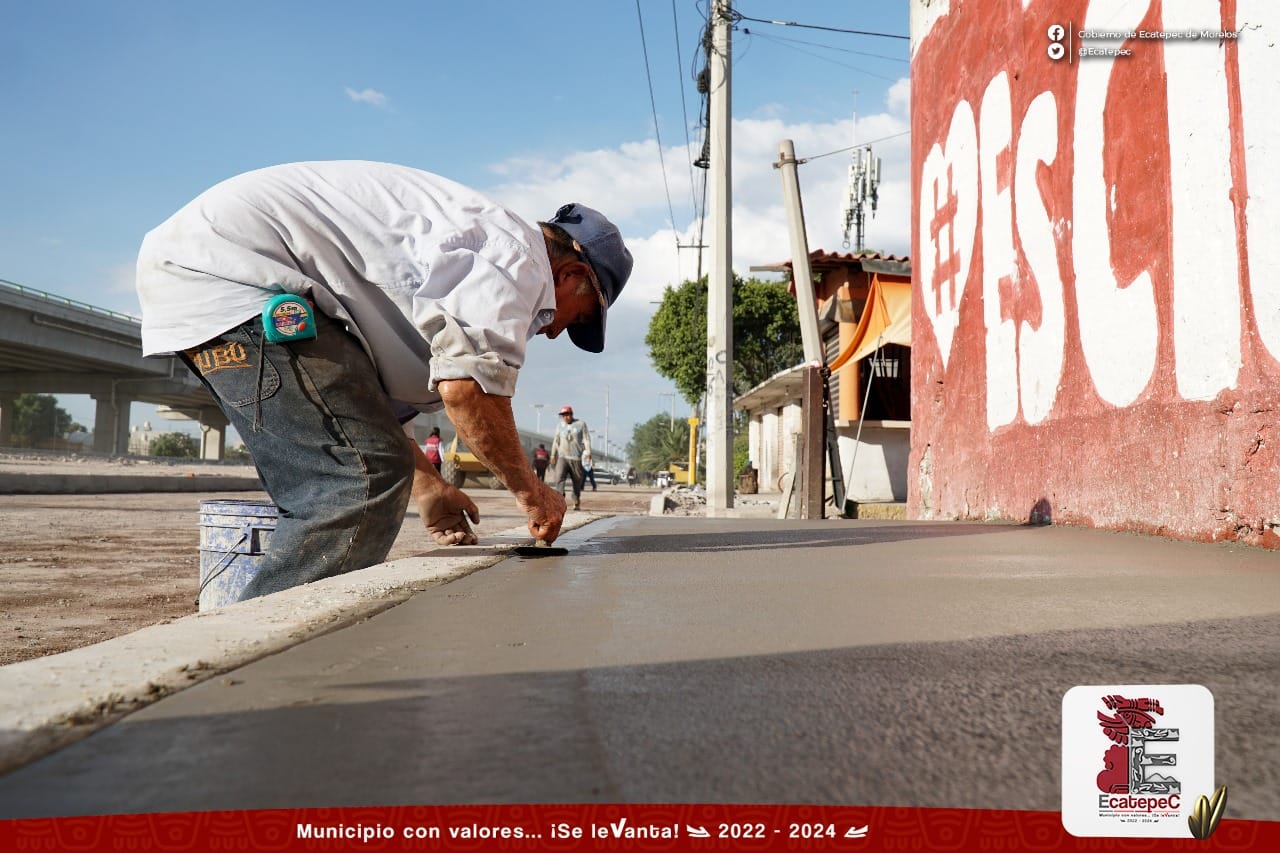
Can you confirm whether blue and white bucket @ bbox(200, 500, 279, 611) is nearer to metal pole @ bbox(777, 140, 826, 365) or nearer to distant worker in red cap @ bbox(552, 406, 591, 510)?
metal pole @ bbox(777, 140, 826, 365)

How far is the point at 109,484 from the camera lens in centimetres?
1398

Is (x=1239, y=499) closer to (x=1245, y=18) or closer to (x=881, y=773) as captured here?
(x=1245, y=18)

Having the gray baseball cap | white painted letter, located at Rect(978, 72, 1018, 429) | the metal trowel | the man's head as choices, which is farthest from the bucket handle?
white painted letter, located at Rect(978, 72, 1018, 429)

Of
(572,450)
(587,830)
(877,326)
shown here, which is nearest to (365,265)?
(587,830)

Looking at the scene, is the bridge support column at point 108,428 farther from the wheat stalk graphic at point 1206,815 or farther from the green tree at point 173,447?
the wheat stalk graphic at point 1206,815

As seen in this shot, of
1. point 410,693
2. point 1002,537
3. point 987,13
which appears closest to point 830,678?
point 410,693

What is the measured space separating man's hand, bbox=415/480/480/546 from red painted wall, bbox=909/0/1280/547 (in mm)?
2790

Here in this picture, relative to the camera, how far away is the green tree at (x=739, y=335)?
108ft

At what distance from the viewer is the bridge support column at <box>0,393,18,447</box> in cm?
4319

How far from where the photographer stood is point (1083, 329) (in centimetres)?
487

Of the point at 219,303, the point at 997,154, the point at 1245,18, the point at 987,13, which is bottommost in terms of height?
the point at 219,303

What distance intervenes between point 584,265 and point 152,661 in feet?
6.30

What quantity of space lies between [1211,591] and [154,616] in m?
3.24

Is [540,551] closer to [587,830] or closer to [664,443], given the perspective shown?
[587,830]
